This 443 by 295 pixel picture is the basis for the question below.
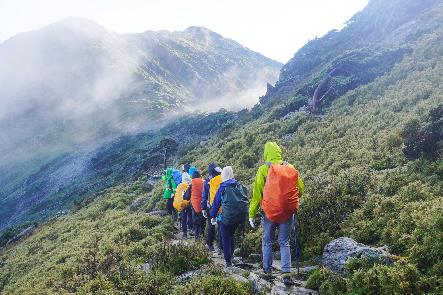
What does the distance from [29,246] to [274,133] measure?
53.6ft

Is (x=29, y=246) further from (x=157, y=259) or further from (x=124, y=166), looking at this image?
(x=124, y=166)

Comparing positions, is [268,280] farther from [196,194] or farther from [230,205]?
[196,194]

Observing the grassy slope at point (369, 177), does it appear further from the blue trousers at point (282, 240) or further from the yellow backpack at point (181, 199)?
the yellow backpack at point (181, 199)

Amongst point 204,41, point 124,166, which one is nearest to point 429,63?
point 124,166

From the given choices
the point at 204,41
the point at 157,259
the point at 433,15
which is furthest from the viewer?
the point at 204,41

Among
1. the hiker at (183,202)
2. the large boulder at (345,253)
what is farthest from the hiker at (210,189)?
the large boulder at (345,253)

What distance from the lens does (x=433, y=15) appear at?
117 ft

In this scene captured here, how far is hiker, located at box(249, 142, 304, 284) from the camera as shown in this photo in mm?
7633

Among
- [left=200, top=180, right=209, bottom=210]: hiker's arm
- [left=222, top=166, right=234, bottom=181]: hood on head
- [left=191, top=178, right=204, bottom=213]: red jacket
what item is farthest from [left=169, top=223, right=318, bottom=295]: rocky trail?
[left=191, top=178, right=204, bottom=213]: red jacket

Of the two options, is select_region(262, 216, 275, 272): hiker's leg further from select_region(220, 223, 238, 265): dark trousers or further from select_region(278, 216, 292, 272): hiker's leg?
select_region(220, 223, 238, 265): dark trousers

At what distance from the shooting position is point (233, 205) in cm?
907

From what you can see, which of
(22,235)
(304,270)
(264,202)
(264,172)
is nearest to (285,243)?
(264,202)

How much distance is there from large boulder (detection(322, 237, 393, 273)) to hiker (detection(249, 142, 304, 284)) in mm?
917

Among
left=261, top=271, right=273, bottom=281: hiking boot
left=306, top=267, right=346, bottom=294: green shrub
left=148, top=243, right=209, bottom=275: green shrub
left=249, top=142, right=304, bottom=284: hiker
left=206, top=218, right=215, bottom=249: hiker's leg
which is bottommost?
left=206, top=218, right=215, bottom=249: hiker's leg
